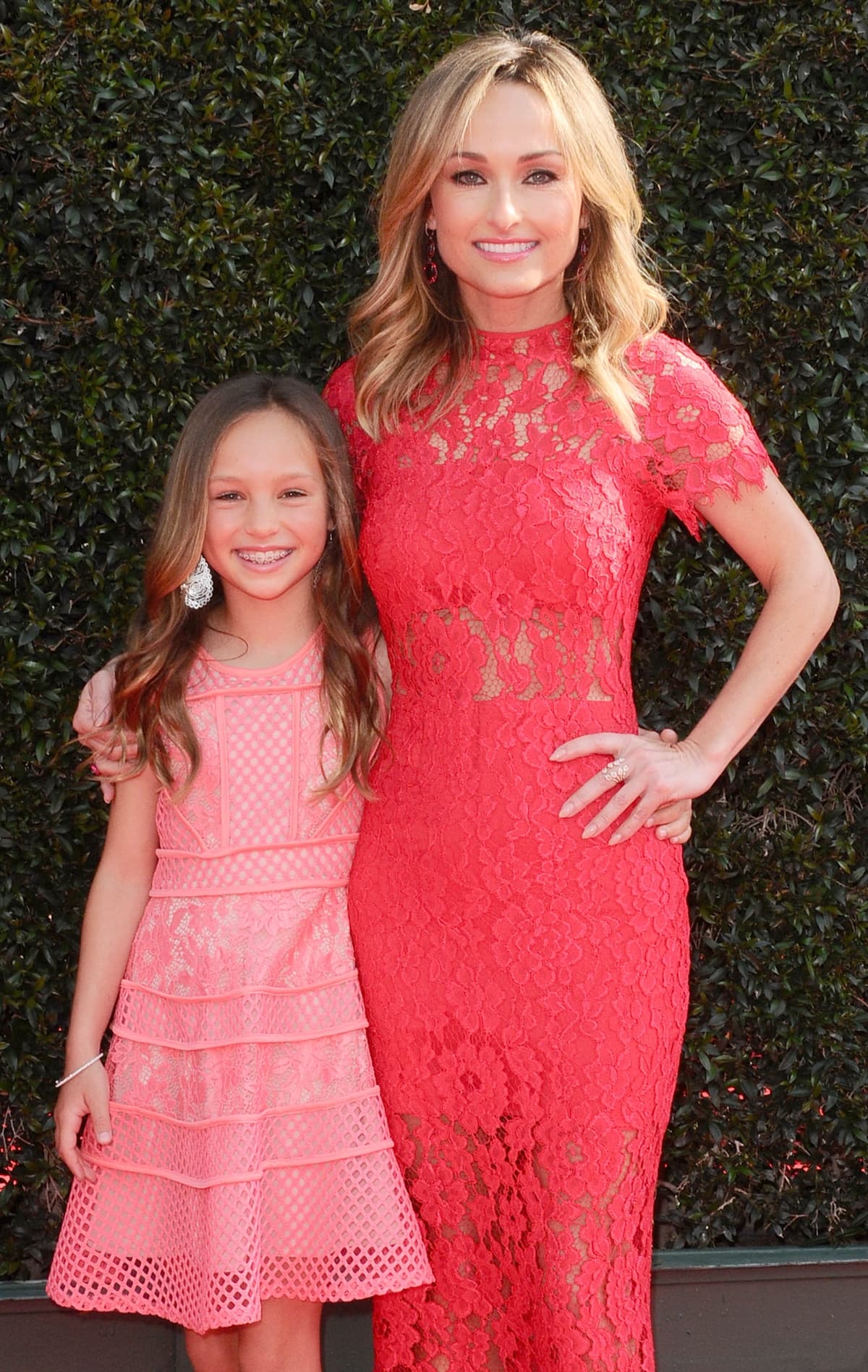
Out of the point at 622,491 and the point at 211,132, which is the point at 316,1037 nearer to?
the point at 622,491

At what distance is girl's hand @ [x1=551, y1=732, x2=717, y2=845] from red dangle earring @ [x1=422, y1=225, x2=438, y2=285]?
0.91 metres

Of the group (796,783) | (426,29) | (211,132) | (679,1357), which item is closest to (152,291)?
(211,132)

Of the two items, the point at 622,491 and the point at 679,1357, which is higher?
the point at 622,491

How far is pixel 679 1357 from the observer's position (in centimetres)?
330

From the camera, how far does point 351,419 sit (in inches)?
104

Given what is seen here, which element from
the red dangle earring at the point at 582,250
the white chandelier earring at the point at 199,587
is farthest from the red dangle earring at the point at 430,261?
the white chandelier earring at the point at 199,587

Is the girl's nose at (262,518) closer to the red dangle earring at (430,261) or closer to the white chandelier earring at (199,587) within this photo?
the white chandelier earring at (199,587)

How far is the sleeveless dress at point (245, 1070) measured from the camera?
225 cm

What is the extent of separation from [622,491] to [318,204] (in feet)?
4.03

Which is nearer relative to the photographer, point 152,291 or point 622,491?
point 622,491

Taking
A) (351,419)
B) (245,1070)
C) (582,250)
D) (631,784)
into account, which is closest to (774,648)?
(631,784)

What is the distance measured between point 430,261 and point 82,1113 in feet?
5.28

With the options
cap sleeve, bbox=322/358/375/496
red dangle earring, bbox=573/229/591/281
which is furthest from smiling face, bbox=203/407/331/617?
red dangle earring, bbox=573/229/591/281

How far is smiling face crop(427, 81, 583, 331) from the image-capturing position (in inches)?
90.1
